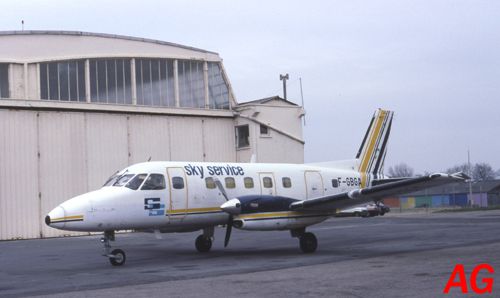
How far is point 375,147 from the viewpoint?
2314 cm

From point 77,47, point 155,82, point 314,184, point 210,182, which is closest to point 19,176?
point 77,47

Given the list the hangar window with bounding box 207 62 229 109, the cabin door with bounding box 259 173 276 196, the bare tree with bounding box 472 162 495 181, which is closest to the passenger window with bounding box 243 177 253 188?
the cabin door with bounding box 259 173 276 196

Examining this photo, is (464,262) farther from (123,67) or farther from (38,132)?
(123,67)

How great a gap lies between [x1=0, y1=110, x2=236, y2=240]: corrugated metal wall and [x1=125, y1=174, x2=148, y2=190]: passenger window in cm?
1814

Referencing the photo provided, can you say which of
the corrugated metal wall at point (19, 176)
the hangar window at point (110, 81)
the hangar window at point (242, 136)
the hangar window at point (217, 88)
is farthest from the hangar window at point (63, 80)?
the hangar window at point (242, 136)

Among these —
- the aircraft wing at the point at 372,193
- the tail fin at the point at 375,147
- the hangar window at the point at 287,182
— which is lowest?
the aircraft wing at the point at 372,193

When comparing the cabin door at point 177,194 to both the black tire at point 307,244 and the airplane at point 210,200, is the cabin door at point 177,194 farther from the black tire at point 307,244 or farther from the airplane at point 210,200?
the black tire at point 307,244

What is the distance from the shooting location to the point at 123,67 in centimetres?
3862

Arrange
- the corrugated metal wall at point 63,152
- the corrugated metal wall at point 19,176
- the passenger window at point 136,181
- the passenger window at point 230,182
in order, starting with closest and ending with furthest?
the passenger window at point 136,181 < the passenger window at point 230,182 < the corrugated metal wall at point 19,176 < the corrugated metal wall at point 63,152

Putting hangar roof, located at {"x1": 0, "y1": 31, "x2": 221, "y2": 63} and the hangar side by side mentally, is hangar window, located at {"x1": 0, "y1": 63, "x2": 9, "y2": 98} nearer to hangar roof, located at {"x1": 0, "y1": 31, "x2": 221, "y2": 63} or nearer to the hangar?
the hangar

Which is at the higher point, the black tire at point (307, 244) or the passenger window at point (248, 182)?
the passenger window at point (248, 182)

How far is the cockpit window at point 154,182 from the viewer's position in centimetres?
1684

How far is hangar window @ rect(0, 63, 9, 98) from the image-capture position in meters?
34.2

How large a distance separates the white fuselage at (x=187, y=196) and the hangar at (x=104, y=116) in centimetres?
1758
